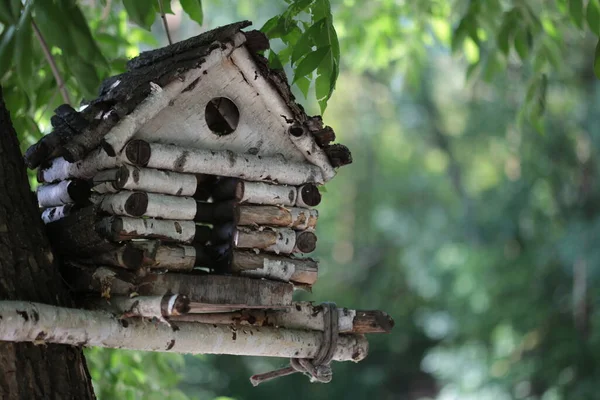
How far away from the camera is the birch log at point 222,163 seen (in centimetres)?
144

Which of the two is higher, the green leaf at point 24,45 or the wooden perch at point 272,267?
the green leaf at point 24,45

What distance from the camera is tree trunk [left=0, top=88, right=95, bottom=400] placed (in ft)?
4.28

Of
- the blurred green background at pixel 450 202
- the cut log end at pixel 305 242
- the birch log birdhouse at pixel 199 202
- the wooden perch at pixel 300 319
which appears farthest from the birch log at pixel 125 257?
the blurred green background at pixel 450 202

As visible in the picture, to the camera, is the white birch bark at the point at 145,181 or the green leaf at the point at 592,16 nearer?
the white birch bark at the point at 145,181

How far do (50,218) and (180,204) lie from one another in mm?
296

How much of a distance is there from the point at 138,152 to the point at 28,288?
0.91 feet

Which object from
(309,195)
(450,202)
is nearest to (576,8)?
(309,195)

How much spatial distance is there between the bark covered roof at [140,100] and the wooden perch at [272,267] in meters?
0.21

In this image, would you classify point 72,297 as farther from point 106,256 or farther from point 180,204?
point 180,204

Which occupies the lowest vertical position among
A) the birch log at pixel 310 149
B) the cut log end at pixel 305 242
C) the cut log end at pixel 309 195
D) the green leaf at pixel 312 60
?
the cut log end at pixel 305 242

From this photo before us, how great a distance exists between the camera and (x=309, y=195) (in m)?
1.66

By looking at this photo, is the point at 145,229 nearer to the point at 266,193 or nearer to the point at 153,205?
the point at 153,205

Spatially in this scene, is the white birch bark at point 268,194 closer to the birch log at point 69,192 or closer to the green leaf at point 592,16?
the birch log at point 69,192

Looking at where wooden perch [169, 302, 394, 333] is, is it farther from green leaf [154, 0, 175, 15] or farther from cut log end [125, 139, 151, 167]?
green leaf [154, 0, 175, 15]
